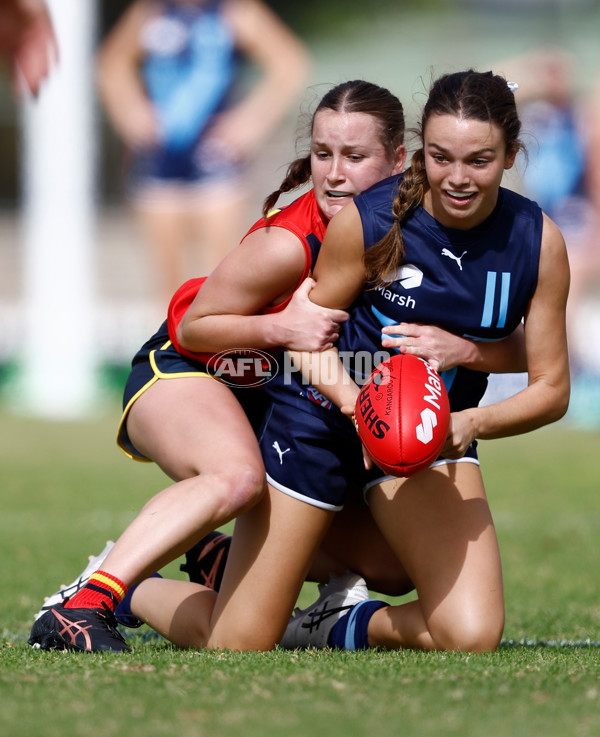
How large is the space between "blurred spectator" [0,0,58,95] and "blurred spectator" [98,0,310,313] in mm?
8883

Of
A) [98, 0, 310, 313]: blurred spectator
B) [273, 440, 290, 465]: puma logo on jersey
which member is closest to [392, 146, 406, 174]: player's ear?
[273, 440, 290, 465]: puma logo on jersey

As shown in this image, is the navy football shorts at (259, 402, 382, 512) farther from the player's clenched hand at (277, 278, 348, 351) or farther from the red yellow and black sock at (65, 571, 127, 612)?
the red yellow and black sock at (65, 571, 127, 612)

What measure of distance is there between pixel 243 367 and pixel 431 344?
2.25 ft

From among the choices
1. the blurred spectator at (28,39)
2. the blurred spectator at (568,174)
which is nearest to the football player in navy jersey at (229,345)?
the blurred spectator at (28,39)

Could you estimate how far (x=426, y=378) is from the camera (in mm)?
3584

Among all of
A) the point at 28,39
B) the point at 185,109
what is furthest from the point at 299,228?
the point at 185,109

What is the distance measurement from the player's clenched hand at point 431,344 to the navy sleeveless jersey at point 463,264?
43mm

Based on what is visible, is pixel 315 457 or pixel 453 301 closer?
pixel 453 301

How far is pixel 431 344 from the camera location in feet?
12.1

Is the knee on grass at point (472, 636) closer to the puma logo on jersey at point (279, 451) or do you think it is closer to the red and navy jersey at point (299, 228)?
the puma logo on jersey at point (279, 451)

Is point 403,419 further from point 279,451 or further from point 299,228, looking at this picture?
point 299,228

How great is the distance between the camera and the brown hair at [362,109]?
3.89 m

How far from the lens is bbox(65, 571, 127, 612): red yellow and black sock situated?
11.5 ft

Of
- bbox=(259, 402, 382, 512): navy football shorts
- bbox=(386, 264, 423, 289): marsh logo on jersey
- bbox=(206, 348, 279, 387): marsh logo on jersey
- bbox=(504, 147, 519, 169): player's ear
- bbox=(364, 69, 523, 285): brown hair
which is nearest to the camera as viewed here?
bbox=(364, 69, 523, 285): brown hair
